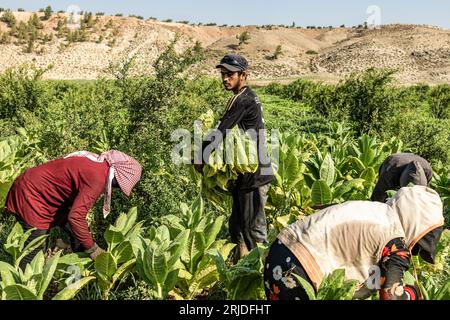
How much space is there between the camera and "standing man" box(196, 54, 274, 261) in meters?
3.89

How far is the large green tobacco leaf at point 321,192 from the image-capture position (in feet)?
15.0

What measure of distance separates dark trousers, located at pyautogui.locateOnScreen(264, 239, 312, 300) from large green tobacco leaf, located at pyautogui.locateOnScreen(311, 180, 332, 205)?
87.3 inches

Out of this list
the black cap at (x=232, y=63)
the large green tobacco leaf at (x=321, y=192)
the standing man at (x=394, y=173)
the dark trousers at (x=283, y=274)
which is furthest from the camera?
the large green tobacco leaf at (x=321, y=192)

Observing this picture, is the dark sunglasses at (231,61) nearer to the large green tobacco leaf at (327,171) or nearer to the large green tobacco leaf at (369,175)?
the large green tobacco leaf at (327,171)

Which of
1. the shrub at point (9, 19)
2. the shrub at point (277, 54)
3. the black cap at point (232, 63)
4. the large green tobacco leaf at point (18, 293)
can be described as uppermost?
the shrub at point (9, 19)

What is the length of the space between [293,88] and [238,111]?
2286 cm

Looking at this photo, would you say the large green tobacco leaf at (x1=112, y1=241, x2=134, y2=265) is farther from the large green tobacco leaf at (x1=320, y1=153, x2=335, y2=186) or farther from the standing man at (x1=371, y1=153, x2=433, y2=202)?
the large green tobacco leaf at (x1=320, y1=153, x2=335, y2=186)

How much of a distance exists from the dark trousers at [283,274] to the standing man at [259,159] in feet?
5.08

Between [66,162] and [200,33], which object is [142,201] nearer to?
[66,162]

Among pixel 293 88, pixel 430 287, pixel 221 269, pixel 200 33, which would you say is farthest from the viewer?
pixel 200 33

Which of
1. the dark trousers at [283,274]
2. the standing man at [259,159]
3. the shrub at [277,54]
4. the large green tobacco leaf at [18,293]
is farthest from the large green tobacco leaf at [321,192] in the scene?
the shrub at [277,54]

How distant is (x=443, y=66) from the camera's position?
56.1 meters

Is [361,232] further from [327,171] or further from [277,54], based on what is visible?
[277,54]
